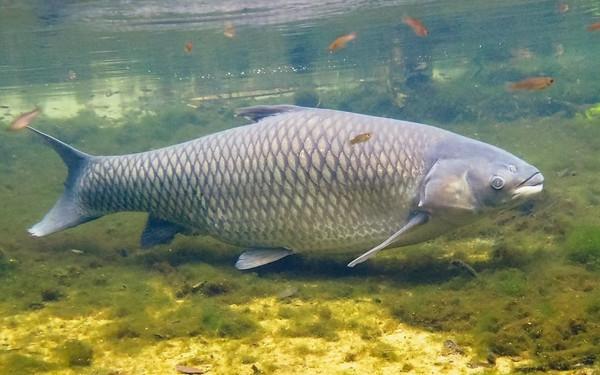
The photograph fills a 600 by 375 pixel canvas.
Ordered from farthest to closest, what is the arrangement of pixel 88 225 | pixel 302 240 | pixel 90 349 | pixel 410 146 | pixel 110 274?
pixel 88 225, pixel 110 274, pixel 302 240, pixel 410 146, pixel 90 349

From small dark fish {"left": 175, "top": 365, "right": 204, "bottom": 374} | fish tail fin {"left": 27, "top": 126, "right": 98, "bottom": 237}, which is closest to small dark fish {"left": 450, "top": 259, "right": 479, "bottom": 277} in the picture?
small dark fish {"left": 175, "top": 365, "right": 204, "bottom": 374}

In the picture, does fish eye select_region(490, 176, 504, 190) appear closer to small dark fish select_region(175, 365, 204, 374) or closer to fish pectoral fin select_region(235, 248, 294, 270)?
fish pectoral fin select_region(235, 248, 294, 270)

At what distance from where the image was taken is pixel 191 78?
147 ft

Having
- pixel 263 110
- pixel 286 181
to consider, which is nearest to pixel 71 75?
pixel 263 110

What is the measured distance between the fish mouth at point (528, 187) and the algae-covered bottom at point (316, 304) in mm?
735

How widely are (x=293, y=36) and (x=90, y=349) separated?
29.3m

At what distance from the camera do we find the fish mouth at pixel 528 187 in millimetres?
5051

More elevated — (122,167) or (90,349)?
(122,167)

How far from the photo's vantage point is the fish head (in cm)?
508

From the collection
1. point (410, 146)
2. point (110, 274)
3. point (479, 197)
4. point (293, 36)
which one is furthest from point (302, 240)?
point (293, 36)

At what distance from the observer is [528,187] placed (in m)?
5.05

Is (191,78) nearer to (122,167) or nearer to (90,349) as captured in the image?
(122,167)

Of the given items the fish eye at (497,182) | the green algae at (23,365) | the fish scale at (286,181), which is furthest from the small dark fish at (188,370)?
the fish eye at (497,182)

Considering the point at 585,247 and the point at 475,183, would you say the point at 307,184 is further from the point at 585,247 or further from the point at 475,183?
the point at 585,247
